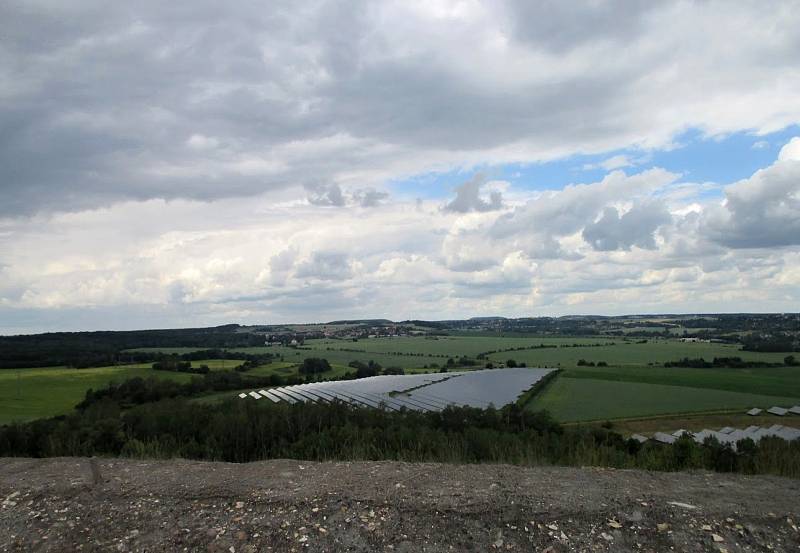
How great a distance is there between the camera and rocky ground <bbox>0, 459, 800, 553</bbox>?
720cm

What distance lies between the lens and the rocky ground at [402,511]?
7.20 m

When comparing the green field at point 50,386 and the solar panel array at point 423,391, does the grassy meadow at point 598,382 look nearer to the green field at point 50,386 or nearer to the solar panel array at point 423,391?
the green field at point 50,386

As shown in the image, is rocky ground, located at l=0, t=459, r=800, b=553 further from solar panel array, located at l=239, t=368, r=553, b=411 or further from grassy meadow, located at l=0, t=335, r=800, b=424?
grassy meadow, located at l=0, t=335, r=800, b=424

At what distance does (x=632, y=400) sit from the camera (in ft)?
207

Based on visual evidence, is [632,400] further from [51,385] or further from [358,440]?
[51,385]

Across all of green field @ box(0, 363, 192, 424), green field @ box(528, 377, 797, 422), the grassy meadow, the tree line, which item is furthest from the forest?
the grassy meadow

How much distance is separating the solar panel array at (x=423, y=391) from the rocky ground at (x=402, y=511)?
39973mm

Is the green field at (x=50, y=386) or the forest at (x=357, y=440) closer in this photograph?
the forest at (x=357, y=440)

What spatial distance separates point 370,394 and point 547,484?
189 ft

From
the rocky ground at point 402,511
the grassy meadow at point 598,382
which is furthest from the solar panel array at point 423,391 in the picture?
the rocky ground at point 402,511

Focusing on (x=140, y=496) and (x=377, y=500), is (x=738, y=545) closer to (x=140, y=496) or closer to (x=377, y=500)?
(x=377, y=500)

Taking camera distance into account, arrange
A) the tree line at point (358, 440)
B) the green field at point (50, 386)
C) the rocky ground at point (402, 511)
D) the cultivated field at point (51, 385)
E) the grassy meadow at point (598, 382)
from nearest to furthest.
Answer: the rocky ground at point (402, 511) < the tree line at point (358, 440) < the green field at point (50, 386) < the cultivated field at point (51, 385) < the grassy meadow at point (598, 382)

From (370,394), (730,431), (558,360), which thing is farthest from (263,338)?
(730,431)

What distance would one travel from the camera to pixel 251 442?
29.9m
